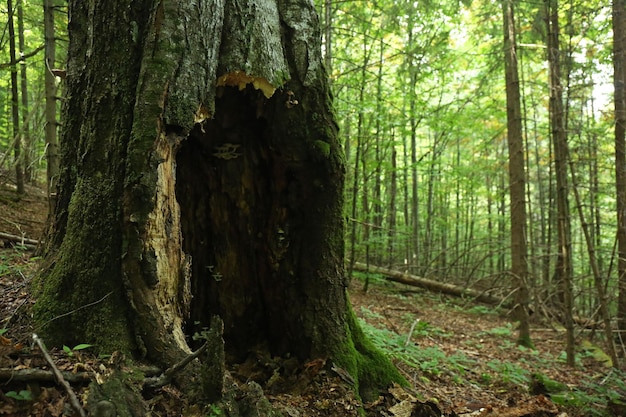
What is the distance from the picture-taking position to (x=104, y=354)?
8.31 feet

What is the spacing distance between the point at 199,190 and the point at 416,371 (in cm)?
321

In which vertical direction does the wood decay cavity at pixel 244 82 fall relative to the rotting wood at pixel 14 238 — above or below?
above

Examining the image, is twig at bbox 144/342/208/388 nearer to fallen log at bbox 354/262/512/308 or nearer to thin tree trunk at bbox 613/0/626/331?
thin tree trunk at bbox 613/0/626/331

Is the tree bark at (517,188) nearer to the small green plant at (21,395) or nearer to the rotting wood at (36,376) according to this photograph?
the rotting wood at (36,376)

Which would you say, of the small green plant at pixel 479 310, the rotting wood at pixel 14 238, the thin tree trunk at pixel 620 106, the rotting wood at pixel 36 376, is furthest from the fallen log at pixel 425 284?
the rotting wood at pixel 36 376

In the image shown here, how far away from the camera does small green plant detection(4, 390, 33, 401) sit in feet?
6.66

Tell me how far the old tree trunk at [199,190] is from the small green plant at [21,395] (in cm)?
54

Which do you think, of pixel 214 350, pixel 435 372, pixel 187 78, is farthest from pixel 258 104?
pixel 435 372

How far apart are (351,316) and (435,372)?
1713 mm

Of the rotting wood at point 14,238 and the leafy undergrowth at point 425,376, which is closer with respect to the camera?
the leafy undergrowth at point 425,376

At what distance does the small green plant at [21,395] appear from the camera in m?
2.03

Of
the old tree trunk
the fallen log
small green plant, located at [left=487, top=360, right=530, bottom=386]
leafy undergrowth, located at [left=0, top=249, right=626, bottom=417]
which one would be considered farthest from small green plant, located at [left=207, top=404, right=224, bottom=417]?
the fallen log

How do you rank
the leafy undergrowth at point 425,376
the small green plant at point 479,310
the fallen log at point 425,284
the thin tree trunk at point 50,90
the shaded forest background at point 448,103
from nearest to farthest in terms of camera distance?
the leafy undergrowth at point 425,376
the thin tree trunk at point 50,90
the shaded forest background at point 448,103
the small green plant at point 479,310
the fallen log at point 425,284

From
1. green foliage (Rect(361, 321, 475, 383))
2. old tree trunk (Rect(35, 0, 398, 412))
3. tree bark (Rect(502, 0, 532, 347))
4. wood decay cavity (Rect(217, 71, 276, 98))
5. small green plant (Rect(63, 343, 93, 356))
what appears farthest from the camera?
tree bark (Rect(502, 0, 532, 347))
